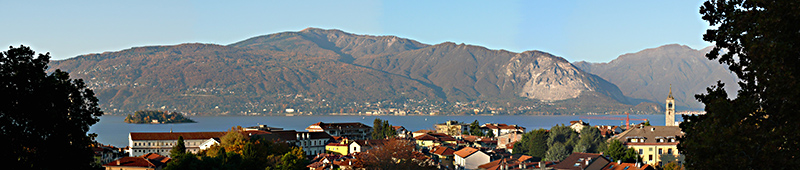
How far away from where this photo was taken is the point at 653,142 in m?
66.5

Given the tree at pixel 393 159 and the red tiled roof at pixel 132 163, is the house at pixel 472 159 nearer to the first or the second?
the tree at pixel 393 159

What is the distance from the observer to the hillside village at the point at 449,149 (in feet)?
173

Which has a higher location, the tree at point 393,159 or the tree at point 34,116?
the tree at point 34,116

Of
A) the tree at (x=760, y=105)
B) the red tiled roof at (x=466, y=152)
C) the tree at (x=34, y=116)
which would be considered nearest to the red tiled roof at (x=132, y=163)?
the red tiled roof at (x=466, y=152)

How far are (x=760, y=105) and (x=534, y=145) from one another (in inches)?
2393

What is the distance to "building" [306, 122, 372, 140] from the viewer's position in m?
99.4

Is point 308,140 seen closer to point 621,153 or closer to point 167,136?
point 167,136

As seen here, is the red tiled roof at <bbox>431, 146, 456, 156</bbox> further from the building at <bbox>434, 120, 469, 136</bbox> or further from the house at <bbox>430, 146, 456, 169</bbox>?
the building at <bbox>434, 120, 469, 136</bbox>

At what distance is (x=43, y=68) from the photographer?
22.0 meters

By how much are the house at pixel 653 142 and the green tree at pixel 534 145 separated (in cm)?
771

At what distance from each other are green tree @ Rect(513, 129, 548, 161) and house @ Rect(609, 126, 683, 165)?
7715 millimetres

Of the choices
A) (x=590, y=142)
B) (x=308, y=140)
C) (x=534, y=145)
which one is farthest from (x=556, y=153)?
(x=308, y=140)

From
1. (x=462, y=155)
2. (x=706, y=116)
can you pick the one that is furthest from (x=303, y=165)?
(x=706, y=116)

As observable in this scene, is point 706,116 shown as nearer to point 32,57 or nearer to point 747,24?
point 747,24
